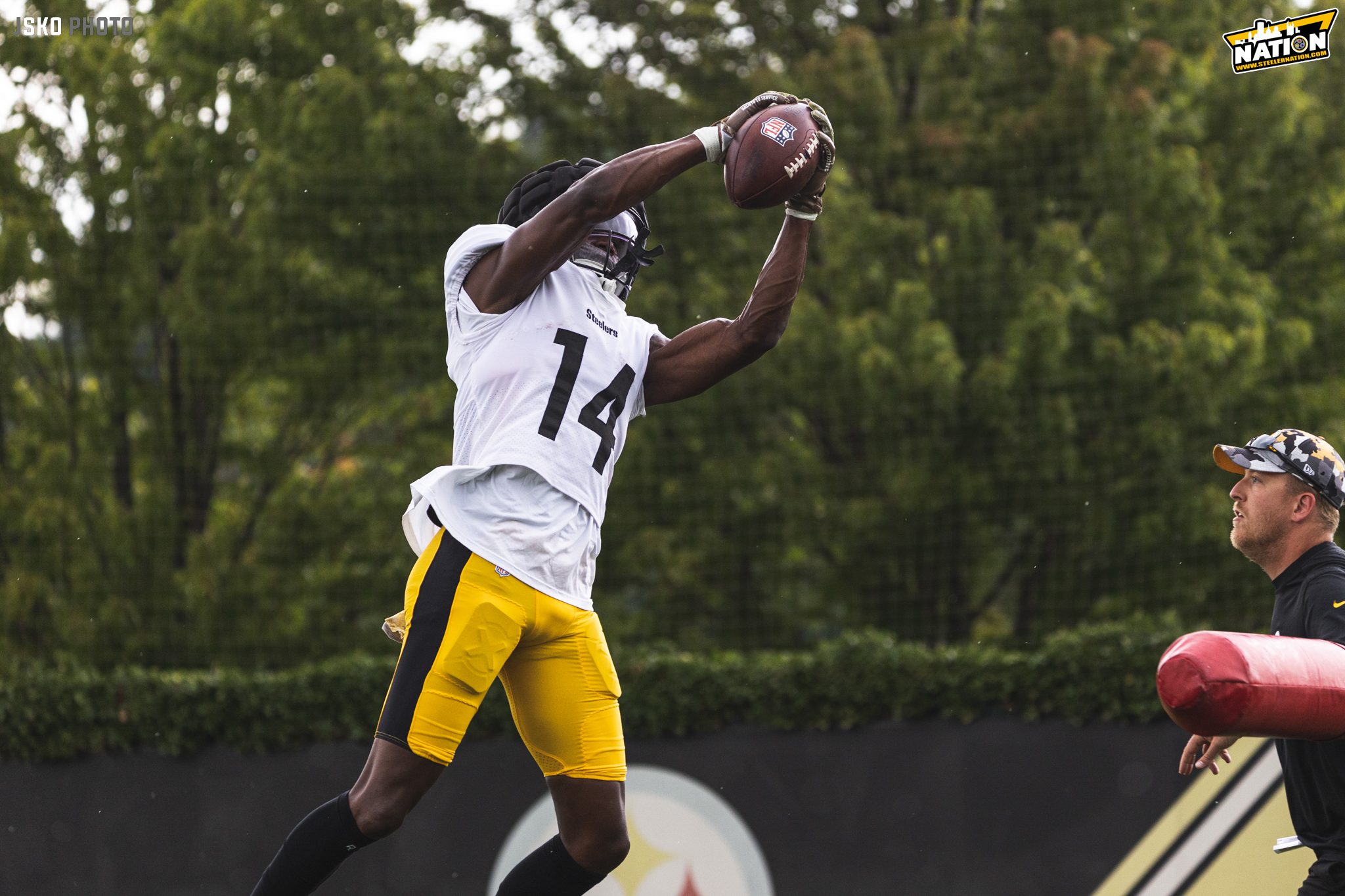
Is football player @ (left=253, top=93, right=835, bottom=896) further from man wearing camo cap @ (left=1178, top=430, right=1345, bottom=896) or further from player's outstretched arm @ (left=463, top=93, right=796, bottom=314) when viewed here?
man wearing camo cap @ (left=1178, top=430, right=1345, bottom=896)

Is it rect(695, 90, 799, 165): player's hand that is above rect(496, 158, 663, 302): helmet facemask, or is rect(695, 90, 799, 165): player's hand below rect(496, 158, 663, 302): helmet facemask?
above

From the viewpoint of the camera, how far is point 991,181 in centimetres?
1161

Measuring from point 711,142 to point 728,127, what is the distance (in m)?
0.07

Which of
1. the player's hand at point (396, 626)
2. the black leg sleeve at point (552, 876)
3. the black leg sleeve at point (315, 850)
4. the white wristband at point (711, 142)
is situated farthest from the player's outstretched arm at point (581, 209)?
the black leg sleeve at point (552, 876)

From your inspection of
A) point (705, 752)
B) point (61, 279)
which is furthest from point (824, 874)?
point (61, 279)

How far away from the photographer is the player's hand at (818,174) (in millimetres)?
3348

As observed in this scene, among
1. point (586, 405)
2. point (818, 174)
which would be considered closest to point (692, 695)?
point (586, 405)

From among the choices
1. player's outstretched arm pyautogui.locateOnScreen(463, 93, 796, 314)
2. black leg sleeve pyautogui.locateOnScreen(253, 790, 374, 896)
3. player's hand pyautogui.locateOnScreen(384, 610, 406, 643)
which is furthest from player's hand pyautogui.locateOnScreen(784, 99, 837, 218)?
black leg sleeve pyautogui.locateOnScreen(253, 790, 374, 896)

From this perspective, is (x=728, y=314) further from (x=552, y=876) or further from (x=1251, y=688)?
(x=1251, y=688)

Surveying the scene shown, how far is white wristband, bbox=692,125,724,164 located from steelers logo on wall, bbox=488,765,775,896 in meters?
3.32

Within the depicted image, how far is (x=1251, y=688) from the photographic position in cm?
246

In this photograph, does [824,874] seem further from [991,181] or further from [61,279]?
[61,279]

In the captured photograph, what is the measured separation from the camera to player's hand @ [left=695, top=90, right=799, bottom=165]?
3271mm

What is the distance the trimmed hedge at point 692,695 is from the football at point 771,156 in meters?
3.29
